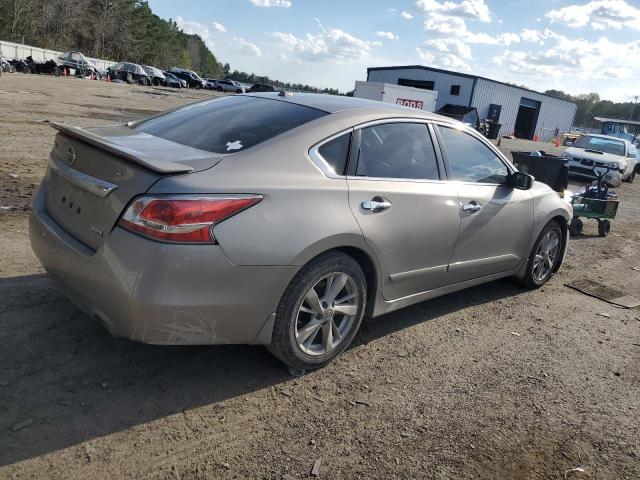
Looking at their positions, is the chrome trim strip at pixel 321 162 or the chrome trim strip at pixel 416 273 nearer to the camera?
the chrome trim strip at pixel 321 162

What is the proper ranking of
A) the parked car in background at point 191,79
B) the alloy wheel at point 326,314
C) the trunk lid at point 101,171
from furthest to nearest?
the parked car in background at point 191,79 → the alloy wheel at point 326,314 → the trunk lid at point 101,171

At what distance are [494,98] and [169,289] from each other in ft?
151

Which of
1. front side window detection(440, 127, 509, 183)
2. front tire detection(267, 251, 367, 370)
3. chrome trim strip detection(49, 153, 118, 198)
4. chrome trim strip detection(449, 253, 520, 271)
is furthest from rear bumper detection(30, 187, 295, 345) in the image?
front side window detection(440, 127, 509, 183)

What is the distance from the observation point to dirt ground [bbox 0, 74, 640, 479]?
260 cm

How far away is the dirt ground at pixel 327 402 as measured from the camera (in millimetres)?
2600

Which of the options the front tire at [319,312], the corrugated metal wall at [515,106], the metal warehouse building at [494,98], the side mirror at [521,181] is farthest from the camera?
the corrugated metal wall at [515,106]

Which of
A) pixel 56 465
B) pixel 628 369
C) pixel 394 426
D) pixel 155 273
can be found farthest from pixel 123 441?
pixel 628 369

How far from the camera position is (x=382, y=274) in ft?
11.8

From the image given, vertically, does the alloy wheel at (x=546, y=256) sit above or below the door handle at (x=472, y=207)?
below

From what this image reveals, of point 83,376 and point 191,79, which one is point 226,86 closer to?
point 191,79

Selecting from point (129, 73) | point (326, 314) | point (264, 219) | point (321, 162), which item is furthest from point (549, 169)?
point (129, 73)

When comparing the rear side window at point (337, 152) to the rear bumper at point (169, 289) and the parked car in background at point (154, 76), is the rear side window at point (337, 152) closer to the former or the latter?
the rear bumper at point (169, 289)

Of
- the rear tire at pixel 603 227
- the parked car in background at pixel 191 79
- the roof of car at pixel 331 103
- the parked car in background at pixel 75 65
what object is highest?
the parked car in background at pixel 191 79

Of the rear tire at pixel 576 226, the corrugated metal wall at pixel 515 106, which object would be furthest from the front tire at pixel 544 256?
the corrugated metal wall at pixel 515 106
